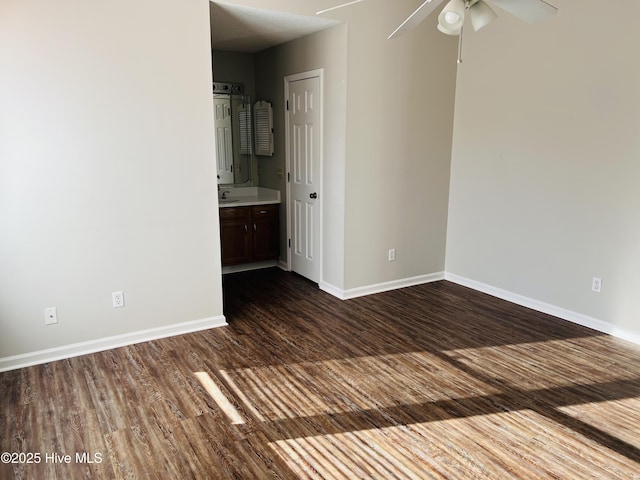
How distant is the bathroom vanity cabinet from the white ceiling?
5.60ft

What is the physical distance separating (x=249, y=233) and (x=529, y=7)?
12.5 feet

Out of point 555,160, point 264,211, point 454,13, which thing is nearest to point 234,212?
point 264,211

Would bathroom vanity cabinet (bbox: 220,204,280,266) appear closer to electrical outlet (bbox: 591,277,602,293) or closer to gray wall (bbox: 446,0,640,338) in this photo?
gray wall (bbox: 446,0,640,338)

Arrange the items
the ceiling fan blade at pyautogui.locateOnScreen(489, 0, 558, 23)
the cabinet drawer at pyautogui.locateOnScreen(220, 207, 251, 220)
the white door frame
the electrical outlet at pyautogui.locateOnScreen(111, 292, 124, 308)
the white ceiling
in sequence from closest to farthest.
A: the ceiling fan blade at pyautogui.locateOnScreen(489, 0, 558, 23) < the electrical outlet at pyautogui.locateOnScreen(111, 292, 124, 308) < the white ceiling < the white door frame < the cabinet drawer at pyautogui.locateOnScreen(220, 207, 251, 220)

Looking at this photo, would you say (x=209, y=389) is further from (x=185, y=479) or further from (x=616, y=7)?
(x=616, y=7)

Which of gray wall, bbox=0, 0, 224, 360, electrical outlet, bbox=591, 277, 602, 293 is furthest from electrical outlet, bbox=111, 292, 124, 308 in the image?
electrical outlet, bbox=591, 277, 602, 293

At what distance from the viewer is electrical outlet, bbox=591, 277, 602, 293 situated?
12.9 ft

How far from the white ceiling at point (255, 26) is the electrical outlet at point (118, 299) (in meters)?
2.25

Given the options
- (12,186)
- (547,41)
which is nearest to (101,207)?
(12,186)

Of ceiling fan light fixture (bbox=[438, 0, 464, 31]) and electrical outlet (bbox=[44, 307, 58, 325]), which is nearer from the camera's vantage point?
ceiling fan light fixture (bbox=[438, 0, 464, 31])

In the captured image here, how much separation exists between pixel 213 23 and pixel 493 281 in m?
3.53

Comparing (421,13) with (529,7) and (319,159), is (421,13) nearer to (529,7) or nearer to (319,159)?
(529,7)

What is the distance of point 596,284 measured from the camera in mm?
3955

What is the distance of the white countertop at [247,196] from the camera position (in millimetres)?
5391
